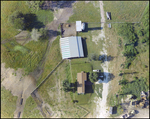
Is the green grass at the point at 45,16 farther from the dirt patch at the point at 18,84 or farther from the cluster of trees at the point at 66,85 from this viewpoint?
the cluster of trees at the point at 66,85

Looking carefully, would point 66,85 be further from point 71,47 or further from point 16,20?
point 16,20

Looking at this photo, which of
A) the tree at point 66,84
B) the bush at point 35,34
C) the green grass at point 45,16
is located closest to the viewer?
the tree at point 66,84

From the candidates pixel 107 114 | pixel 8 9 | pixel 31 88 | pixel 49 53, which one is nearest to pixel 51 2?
pixel 8 9

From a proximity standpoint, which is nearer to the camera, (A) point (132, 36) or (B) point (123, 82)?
(B) point (123, 82)

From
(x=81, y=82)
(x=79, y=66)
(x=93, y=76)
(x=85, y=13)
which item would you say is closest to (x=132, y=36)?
(x=85, y=13)

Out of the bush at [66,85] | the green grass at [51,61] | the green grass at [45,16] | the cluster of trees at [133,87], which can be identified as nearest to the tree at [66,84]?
the bush at [66,85]
